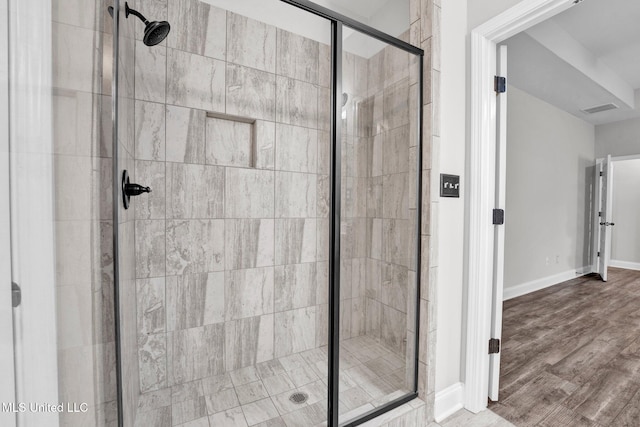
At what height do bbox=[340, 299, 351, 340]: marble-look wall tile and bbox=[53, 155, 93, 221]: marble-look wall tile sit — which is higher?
bbox=[53, 155, 93, 221]: marble-look wall tile

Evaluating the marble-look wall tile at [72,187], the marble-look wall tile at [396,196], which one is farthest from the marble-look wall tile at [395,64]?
the marble-look wall tile at [72,187]

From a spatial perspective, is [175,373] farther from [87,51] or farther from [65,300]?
[87,51]

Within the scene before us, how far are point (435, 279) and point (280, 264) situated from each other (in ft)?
3.63

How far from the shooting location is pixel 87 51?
2.18 feet

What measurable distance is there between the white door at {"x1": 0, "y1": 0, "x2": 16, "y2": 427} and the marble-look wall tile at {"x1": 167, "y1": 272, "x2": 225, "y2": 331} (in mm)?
1333

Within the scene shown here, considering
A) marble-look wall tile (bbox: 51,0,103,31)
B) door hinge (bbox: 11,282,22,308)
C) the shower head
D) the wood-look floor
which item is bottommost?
the wood-look floor

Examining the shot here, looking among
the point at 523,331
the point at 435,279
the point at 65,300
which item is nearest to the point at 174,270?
the point at 65,300

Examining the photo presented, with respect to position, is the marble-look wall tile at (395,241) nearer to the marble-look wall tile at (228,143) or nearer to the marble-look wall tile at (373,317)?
the marble-look wall tile at (373,317)

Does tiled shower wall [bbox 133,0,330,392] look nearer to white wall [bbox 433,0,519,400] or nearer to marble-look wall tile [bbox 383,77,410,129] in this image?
marble-look wall tile [bbox 383,77,410,129]

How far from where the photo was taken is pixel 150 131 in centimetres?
164

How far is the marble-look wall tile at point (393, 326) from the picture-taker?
1.58 metres

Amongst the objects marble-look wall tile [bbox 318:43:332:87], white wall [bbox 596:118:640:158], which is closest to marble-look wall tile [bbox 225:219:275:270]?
marble-look wall tile [bbox 318:43:332:87]

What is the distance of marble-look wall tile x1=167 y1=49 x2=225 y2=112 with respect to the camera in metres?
1.70

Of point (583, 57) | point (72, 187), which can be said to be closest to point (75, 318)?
point (72, 187)
